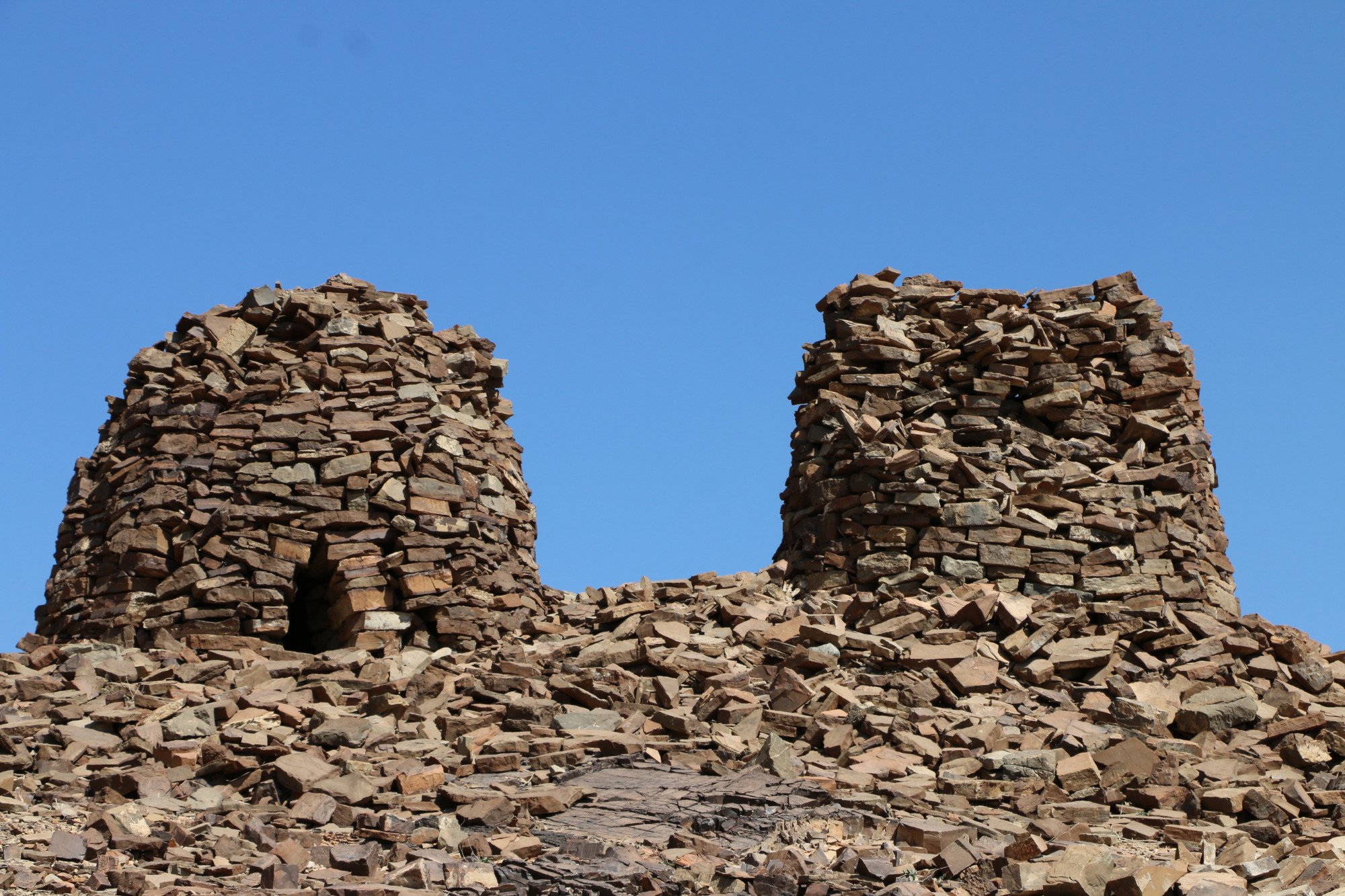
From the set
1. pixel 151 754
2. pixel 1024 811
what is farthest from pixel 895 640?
pixel 151 754

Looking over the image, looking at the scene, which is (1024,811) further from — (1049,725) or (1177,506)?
(1177,506)

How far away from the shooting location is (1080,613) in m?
13.8

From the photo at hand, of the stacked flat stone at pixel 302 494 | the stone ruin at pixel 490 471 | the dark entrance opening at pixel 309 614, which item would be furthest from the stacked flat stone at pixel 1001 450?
the dark entrance opening at pixel 309 614

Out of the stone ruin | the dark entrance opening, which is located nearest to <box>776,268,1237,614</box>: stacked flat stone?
the stone ruin

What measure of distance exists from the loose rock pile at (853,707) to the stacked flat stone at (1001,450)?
0.11ft

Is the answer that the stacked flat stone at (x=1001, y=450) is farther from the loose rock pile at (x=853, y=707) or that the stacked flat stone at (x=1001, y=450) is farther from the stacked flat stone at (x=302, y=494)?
the stacked flat stone at (x=302, y=494)

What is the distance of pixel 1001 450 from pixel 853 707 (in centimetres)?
419

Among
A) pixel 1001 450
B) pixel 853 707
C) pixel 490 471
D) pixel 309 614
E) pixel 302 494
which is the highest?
pixel 1001 450

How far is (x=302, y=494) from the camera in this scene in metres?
14.3

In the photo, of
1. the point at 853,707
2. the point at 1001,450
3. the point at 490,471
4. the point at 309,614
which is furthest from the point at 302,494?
the point at 1001,450

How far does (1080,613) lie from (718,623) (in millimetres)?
3190

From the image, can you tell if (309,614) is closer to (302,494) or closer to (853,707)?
(302,494)

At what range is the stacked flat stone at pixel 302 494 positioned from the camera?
14047mm

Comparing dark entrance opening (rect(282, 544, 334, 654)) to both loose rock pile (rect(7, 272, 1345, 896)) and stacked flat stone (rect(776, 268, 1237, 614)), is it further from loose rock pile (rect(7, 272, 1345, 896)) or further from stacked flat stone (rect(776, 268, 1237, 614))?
stacked flat stone (rect(776, 268, 1237, 614))
